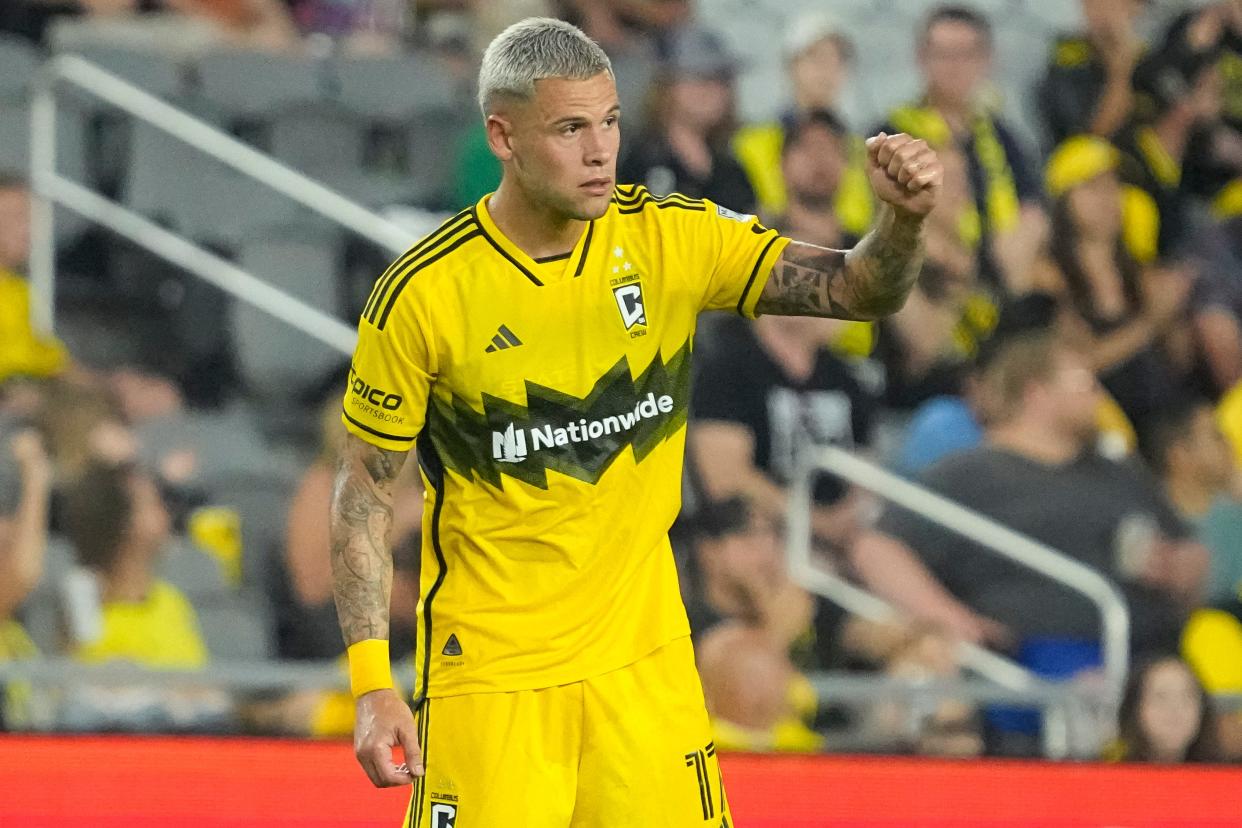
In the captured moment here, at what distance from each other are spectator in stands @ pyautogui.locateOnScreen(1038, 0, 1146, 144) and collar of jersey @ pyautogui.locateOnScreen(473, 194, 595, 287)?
5.45 m

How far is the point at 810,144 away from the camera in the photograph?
784cm

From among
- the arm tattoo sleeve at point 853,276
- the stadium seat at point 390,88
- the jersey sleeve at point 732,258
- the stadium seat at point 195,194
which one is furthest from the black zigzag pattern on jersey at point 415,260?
the stadium seat at point 390,88

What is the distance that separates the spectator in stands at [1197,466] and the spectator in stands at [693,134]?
5.63 ft

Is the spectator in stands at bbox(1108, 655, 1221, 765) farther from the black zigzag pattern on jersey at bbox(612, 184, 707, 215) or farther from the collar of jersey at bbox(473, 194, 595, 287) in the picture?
the collar of jersey at bbox(473, 194, 595, 287)

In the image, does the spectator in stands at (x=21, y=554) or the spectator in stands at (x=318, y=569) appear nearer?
the spectator in stands at (x=21, y=554)

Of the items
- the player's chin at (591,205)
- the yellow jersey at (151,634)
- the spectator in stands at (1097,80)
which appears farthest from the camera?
the spectator in stands at (1097,80)

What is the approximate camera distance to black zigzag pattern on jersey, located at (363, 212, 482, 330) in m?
3.47

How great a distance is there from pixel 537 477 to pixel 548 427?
0.09m

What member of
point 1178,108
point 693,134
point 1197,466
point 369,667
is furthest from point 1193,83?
point 369,667

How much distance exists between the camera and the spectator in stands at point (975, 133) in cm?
808

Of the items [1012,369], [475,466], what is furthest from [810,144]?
[475,466]

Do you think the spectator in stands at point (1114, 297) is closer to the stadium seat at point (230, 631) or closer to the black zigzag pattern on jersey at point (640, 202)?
the stadium seat at point (230, 631)

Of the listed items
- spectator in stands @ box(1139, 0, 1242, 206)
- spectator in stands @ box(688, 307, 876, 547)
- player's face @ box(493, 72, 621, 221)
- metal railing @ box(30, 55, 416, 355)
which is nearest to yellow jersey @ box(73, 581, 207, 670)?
metal railing @ box(30, 55, 416, 355)

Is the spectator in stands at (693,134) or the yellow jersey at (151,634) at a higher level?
the spectator in stands at (693,134)
